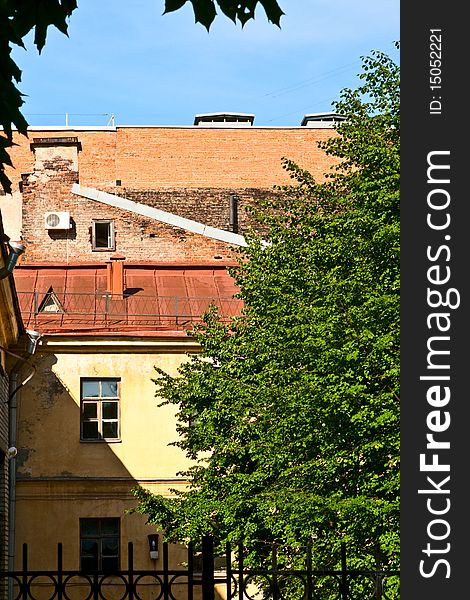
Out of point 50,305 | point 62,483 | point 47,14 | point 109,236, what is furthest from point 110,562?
point 47,14

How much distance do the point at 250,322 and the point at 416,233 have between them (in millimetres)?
16093

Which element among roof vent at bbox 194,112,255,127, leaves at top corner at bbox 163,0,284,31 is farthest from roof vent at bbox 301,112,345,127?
leaves at top corner at bbox 163,0,284,31

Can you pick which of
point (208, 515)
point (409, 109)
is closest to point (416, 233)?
point (409, 109)

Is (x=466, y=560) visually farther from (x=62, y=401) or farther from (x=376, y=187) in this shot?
(x=62, y=401)

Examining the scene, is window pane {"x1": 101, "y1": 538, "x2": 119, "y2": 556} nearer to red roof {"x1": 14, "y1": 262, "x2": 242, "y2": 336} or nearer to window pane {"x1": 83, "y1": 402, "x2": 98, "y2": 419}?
window pane {"x1": 83, "y1": 402, "x2": 98, "y2": 419}

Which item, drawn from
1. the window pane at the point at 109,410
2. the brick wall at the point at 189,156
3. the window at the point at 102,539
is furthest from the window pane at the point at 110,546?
the brick wall at the point at 189,156

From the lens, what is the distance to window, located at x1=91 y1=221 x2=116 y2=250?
34281mm

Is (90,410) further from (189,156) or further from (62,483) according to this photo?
(189,156)

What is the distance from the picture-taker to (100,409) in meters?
28.2

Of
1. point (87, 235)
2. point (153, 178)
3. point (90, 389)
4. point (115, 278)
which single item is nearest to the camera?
point (90, 389)

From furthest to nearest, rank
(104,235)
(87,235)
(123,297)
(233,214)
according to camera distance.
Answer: (233,214), (104,235), (87,235), (123,297)

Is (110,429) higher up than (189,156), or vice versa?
(189,156)

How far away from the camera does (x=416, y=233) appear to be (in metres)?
7.00

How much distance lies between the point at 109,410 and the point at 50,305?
126 inches
